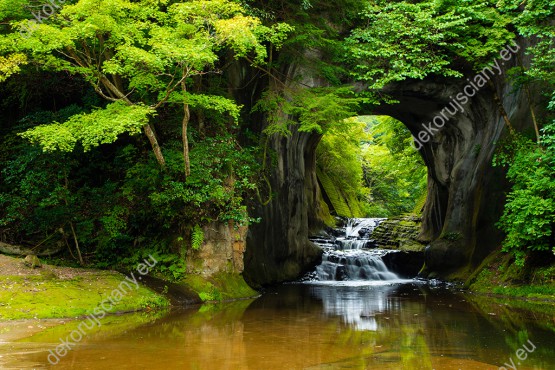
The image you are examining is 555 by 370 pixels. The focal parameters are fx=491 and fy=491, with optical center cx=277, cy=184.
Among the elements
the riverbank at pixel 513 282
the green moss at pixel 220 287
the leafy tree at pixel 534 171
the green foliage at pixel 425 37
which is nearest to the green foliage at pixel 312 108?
the green foliage at pixel 425 37

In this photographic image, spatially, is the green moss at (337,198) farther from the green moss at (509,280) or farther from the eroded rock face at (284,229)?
the green moss at (509,280)

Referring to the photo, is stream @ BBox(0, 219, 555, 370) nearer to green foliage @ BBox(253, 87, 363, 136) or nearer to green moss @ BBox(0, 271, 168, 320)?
green moss @ BBox(0, 271, 168, 320)

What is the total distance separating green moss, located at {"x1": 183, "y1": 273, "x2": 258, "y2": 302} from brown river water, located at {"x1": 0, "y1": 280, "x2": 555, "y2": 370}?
569mm

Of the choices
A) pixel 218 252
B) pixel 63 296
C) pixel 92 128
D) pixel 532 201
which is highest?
pixel 92 128

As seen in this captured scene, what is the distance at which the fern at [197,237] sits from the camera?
11320mm

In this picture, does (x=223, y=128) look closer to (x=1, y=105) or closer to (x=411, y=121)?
(x=1, y=105)

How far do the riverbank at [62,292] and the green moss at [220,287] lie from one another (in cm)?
115

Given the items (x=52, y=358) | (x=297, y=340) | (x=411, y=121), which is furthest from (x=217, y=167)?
(x=411, y=121)

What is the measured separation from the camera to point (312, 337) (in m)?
7.01

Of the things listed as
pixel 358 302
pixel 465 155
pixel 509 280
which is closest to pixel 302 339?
pixel 358 302

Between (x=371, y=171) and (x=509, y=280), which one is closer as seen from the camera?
(x=509, y=280)

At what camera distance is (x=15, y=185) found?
A: 12578 millimetres

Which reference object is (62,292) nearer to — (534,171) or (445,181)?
(534,171)

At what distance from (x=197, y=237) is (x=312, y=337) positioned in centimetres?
506
